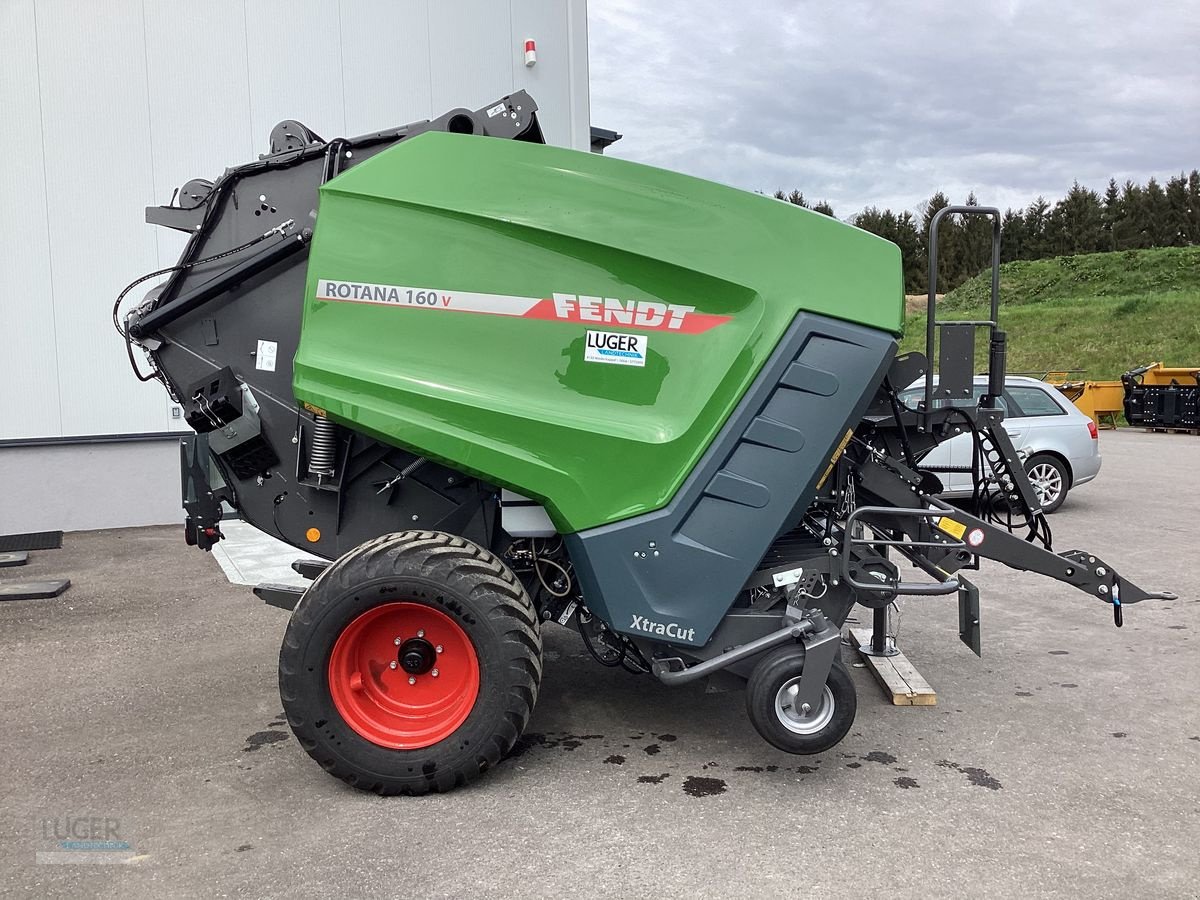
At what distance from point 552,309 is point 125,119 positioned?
24.0ft

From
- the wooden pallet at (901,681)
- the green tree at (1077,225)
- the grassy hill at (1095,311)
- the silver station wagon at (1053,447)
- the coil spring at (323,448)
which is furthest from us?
the green tree at (1077,225)

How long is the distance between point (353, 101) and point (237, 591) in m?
5.44

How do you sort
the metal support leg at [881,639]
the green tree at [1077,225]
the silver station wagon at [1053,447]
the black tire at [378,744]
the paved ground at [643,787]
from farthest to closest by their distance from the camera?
1. the green tree at [1077,225]
2. the silver station wagon at [1053,447]
3. the metal support leg at [881,639]
4. the black tire at [378,744]
5. the paved ground at [643,787]

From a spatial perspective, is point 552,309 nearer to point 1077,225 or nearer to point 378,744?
point 378,744

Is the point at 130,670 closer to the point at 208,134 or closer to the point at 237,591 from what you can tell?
the point at 237,591

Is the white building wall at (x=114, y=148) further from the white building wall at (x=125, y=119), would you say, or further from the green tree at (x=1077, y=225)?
the green tree at (x=1077, y=225)

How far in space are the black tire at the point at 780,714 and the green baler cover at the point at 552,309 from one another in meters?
0.79

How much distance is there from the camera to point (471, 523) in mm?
4273

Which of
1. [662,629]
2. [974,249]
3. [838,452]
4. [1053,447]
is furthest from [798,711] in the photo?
[974,249]

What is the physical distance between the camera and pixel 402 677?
382cm

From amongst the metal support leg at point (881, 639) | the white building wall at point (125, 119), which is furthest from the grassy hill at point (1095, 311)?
the metal support leg at point (881, 639)

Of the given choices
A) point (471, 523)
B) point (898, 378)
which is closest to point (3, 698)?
point (471, 523)

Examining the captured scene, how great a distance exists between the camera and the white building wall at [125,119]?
8.73 m

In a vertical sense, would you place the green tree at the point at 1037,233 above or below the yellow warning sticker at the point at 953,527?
above
